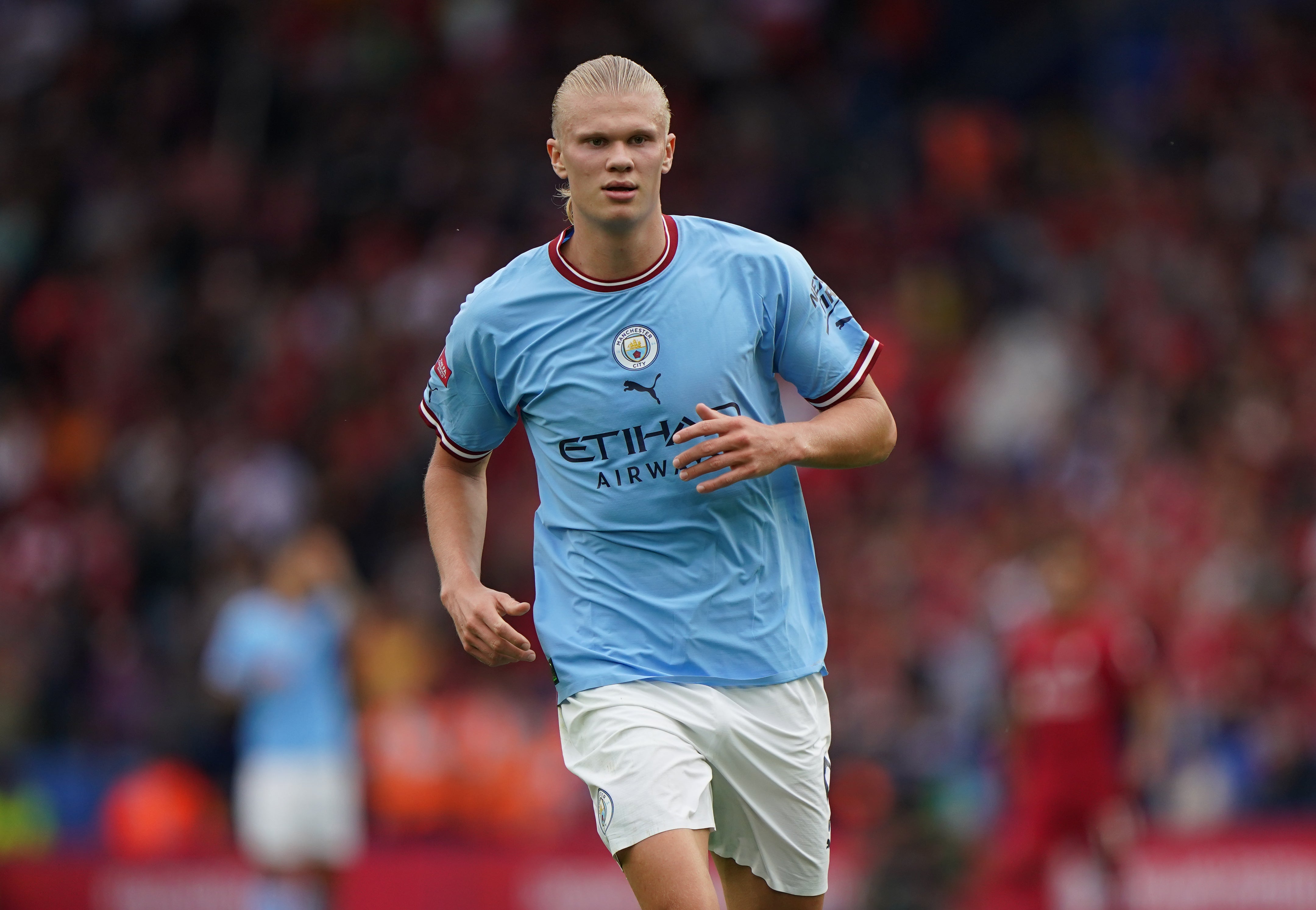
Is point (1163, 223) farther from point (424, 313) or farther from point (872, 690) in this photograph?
point (424, 313)

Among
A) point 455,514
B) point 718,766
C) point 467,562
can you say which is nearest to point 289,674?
point 455,514

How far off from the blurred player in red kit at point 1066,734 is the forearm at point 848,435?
5353 mm

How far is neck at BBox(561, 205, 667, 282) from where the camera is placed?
15.6 feet

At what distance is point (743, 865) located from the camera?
4.91m

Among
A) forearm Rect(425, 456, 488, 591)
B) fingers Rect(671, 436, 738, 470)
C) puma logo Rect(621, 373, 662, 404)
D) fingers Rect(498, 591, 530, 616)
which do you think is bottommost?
fingers Rect(498, 591, 530, 616)

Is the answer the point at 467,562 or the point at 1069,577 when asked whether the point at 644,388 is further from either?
the point at 1069,577

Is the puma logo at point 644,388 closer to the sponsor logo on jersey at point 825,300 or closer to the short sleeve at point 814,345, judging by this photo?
the short sleeve at point 814,345

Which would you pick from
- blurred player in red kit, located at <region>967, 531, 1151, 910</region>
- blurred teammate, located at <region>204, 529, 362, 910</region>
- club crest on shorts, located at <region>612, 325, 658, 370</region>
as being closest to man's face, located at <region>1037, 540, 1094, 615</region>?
blurred player in red kit, located at <region>967, 531, 1151, 910</region>

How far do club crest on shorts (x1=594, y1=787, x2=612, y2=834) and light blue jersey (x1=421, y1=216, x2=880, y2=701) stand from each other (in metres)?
0.28

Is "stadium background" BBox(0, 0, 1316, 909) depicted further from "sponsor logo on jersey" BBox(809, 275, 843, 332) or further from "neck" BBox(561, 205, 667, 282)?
"neck" BBox(561, 205, 667, 282)

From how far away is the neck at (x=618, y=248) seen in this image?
4.75 m

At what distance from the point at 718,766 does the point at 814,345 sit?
1.11m

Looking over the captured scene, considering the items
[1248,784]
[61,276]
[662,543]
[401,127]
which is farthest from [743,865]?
[61,276]

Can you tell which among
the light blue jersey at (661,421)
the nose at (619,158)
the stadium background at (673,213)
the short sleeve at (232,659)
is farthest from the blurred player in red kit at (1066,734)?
the nose at (619,158)
